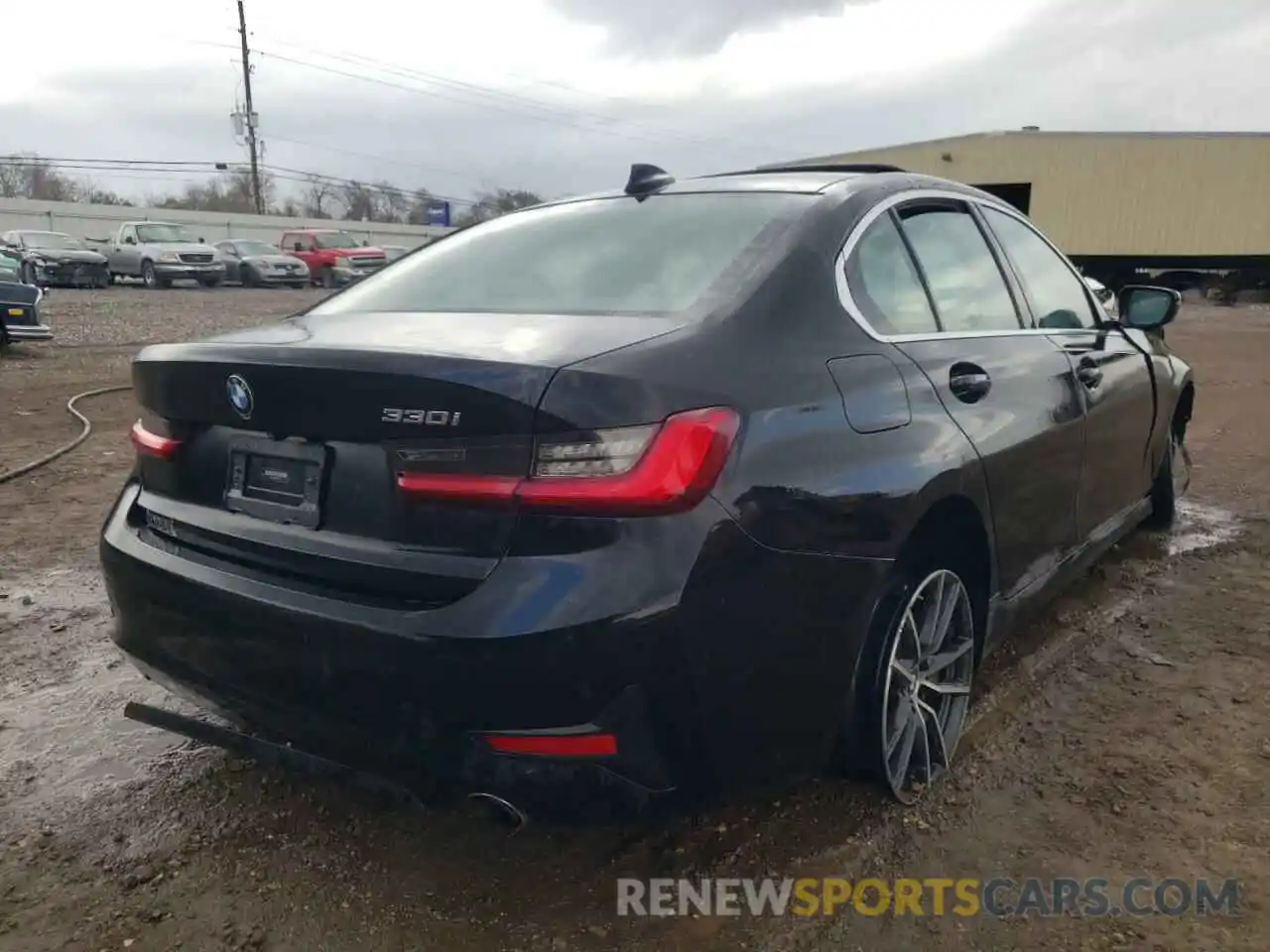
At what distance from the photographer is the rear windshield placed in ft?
7.80

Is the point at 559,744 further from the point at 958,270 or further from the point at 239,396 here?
the point at 958,270

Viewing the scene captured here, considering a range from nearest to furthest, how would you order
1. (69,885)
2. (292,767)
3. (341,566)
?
(341,566), (292,767), (69,885)

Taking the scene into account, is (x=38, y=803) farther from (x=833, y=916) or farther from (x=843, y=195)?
(x=843, y=195)

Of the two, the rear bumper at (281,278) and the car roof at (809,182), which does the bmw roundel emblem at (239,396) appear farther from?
the rear bumper at (281,278)

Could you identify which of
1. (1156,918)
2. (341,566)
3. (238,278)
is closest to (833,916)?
(1156,918)

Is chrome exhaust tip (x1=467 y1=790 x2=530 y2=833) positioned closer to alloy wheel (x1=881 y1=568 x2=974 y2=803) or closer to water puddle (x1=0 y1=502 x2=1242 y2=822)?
alloy wheel (x1=881 y1=568 x2=974 y2=803)

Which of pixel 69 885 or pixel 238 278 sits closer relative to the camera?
pixel 69 885

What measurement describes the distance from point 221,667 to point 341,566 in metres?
0.42

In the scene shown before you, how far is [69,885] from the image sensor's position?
2318 mm

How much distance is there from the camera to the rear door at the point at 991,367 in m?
2.63

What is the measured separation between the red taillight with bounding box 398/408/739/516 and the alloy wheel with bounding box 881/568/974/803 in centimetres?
86

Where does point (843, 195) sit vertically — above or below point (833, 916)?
above

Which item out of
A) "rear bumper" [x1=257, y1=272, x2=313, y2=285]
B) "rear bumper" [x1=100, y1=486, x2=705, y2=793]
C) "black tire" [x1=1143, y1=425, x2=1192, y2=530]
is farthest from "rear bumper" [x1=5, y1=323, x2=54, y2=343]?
"rear bumper" [x1=257, y1=272, x2=313, y2=285]

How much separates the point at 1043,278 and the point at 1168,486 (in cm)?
183
